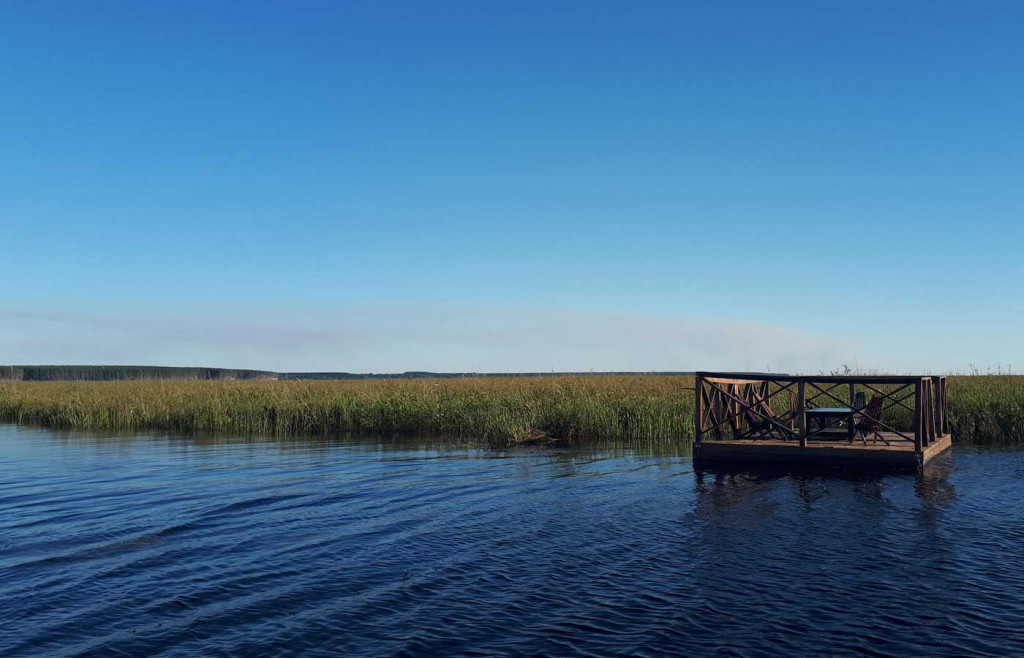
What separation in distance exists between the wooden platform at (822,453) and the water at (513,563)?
0.81 meters

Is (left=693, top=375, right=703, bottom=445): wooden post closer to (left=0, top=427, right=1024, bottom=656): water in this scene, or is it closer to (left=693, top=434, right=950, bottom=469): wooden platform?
(left=693, top=434, right=950, bottom=469): wooden platform

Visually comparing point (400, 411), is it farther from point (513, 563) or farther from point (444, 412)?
point (513, 563)

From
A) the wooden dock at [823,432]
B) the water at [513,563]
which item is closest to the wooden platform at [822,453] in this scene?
the wooden dock at [823,432]

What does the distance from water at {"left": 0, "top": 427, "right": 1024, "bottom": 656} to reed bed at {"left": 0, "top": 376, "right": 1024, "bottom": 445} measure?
7385 millimetres

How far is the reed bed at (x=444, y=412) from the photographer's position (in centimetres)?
2484

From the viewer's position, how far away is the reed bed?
81.5ft

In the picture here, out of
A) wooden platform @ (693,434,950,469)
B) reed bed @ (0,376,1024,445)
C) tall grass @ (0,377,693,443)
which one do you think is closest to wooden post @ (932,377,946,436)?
reed bed @ (0,376,1024,445)

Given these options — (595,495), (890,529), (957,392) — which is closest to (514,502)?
(595,495)

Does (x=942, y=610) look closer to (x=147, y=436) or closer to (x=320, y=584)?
(x=320, y=584)

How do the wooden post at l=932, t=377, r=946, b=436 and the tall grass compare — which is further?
the tall grass

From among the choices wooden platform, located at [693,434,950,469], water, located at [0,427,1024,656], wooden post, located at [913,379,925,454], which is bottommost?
water, located at [0,427,1024,656]

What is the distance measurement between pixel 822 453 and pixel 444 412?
1421cm

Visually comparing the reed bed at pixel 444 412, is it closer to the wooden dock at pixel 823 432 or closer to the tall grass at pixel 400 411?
the tall grass at pixel 400 411

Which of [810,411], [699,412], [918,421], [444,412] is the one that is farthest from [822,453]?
[444,412]
